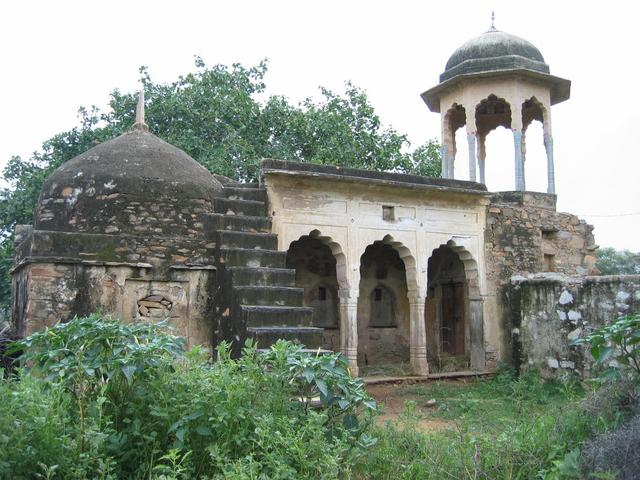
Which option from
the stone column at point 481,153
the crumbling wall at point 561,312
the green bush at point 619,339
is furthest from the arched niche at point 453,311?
the green bush at point 619,339

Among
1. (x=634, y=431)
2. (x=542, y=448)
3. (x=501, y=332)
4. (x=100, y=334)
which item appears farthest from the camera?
(x=501, y=332)

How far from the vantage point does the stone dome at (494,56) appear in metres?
13.9

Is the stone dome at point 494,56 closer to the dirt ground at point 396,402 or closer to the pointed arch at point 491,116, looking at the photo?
the pointed arch at point 491,116

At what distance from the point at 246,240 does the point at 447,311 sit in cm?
657

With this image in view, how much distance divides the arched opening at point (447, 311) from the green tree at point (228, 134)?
6653mm

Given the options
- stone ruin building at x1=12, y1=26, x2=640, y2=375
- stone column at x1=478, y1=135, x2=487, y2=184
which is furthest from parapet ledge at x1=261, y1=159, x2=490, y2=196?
stone column at x1=478, y1=135, x2=487, y2=184

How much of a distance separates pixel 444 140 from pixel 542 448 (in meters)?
11.1

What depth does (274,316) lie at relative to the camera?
800cm

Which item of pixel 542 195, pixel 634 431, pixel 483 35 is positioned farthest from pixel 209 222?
pixel 483 35

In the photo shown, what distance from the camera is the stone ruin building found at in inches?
332

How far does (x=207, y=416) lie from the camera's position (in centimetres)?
444

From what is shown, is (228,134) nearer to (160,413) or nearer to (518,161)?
(518,161)

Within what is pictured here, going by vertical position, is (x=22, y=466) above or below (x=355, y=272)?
below

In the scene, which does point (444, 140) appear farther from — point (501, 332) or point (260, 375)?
point (260, 375)
